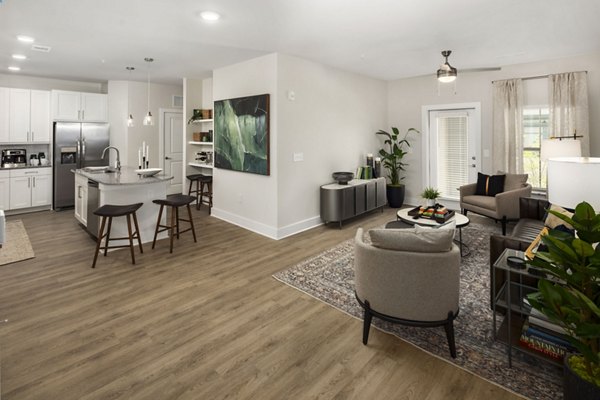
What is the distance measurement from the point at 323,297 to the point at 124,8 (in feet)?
11.1

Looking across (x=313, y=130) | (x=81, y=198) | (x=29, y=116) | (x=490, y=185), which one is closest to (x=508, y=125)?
(x=490, y=185)

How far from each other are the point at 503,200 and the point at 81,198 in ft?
21.1

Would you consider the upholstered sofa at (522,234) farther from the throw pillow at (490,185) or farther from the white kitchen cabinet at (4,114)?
the white kitchen cabinet at (4,114)

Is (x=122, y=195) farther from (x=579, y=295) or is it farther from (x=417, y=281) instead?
(x=579, y=295)

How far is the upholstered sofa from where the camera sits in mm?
2677

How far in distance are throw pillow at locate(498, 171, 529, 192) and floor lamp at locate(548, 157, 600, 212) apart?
3.98 meters

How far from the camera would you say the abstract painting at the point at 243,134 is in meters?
5.04

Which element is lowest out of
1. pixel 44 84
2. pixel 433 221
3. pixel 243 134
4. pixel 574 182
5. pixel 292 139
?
pixel 433 221

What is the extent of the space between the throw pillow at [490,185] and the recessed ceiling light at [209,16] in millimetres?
4757

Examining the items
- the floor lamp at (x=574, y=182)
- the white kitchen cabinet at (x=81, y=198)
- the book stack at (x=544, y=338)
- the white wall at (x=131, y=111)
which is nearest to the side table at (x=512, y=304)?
the book stack at (x=544, y=338)

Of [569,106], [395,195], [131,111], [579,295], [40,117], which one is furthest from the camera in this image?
[131,111]

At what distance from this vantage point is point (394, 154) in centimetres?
694

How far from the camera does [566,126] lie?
5355mm

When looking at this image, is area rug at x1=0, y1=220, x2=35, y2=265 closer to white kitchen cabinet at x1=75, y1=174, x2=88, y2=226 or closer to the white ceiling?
white kitchen cabinet at x1=75, y1=174, x2=88, y2=226
